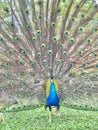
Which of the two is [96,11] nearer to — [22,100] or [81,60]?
[81,60]

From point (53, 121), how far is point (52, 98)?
391mm

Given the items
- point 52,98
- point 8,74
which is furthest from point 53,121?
point 8,74

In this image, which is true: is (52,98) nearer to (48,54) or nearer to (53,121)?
(53,121)

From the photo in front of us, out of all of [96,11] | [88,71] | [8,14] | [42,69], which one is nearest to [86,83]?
[88,71]

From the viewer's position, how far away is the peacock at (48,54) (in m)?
6.28

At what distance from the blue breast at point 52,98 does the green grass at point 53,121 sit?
0.29 m

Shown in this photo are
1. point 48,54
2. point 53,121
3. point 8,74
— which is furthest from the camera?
point 53,121

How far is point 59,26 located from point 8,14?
75 centimetres

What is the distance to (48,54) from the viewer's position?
6.45 metres

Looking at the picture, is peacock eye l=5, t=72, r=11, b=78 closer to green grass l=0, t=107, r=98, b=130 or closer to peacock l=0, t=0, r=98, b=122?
peacock l=0, t=0, r=98, b=122

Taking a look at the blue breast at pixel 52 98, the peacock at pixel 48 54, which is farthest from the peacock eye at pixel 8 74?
the blue breast at pixel 52 98

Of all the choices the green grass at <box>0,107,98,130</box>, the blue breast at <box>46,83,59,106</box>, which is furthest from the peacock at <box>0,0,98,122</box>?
the green grass at <box>0,107,98,130</box>

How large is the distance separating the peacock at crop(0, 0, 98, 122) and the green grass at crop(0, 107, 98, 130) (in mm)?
257

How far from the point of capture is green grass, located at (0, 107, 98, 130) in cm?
637
